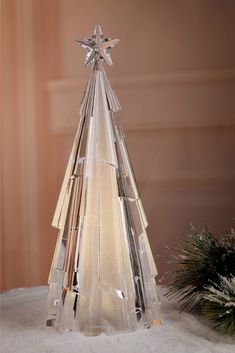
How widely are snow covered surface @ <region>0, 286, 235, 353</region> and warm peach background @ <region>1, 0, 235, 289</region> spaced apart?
28 cm

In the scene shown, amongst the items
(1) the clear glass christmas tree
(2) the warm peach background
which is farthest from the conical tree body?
(2) the warm peach background

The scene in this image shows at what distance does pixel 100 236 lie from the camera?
1.88 ft

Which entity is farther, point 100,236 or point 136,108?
point 136,108

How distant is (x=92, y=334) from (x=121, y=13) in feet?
1.93

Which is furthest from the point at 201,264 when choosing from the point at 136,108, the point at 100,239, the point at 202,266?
the point at 136,108

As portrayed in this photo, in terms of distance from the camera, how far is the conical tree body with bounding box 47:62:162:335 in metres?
0.56

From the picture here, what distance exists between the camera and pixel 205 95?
0.88 metres

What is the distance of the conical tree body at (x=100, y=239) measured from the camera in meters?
0.56

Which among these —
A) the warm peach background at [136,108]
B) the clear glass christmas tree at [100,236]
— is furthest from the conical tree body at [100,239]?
the warm peach background at [136,108]

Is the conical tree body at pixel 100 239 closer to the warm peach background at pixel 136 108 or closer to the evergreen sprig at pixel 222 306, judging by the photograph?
the evergreen sprig at pixel 222 306

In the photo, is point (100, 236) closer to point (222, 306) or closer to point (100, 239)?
point (100, 239)

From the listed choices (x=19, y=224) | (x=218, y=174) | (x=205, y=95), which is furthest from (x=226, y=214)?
(x=19, y=224)

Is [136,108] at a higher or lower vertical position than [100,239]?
higher

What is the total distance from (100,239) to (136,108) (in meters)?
0.38
